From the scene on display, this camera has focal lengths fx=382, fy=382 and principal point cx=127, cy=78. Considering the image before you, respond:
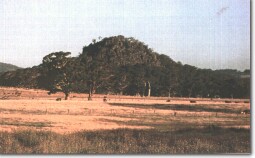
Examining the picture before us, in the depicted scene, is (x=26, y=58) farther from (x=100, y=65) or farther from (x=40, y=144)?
(x=100, y=65)

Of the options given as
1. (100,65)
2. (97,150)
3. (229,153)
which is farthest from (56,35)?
(100,65)

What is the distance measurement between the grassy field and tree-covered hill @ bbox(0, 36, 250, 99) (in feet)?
1.43

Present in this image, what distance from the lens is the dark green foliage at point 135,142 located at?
25.4 ft

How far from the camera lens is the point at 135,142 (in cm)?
829

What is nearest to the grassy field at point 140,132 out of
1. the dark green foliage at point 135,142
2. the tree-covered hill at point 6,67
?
the dark green foliage at point 135,142

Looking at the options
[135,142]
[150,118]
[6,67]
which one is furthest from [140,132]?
[6,67]

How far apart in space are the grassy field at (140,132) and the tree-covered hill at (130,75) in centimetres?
44

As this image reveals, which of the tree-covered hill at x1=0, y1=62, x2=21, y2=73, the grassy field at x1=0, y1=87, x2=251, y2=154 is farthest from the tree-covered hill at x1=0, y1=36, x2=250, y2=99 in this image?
the grassy field at x1=0, y1=87, x2=251, y2=154

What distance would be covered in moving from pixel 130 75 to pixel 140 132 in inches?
186

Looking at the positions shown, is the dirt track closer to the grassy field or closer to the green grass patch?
the grassy field

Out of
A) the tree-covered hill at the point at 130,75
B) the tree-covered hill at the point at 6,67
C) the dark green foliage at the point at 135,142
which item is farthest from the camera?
the tree-covered hill at the point at 130,75

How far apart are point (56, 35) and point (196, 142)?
151 inches

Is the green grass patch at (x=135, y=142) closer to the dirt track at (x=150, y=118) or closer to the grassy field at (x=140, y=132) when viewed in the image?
the grassy field at (x=140, y=132)

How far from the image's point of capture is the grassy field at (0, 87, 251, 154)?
7.83 m
